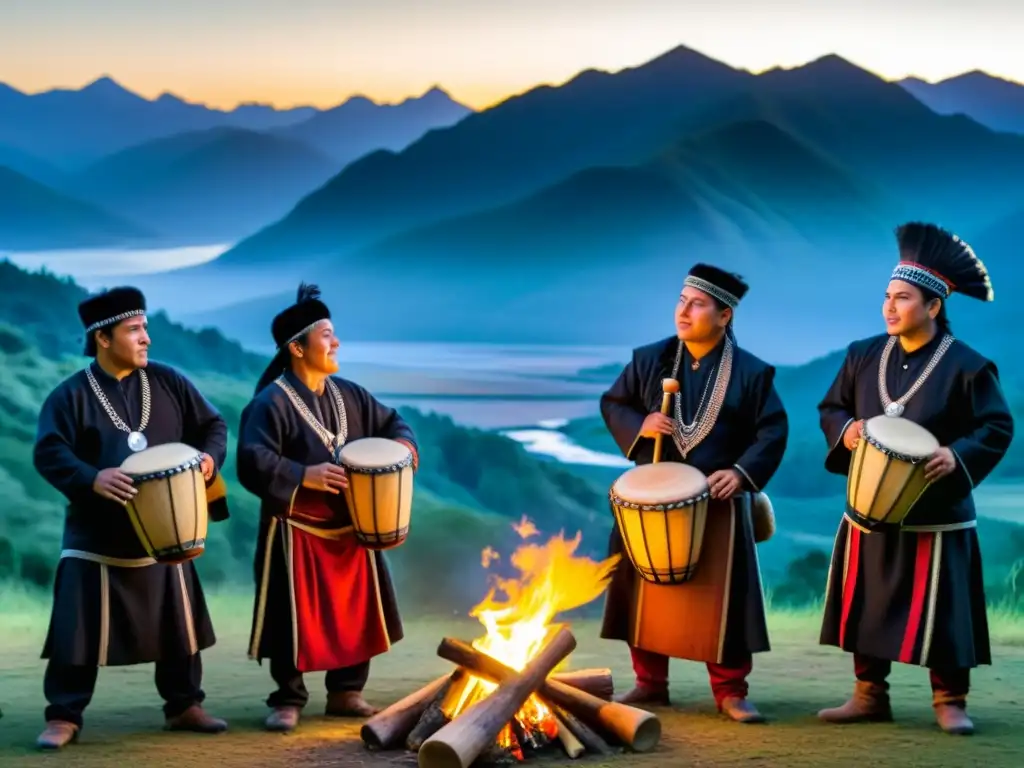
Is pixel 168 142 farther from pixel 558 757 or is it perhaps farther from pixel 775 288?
pixel 558 757

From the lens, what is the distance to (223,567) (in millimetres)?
10164

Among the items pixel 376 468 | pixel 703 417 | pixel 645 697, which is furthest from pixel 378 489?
pixel 645 697

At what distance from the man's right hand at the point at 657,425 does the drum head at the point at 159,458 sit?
1631 millimetres

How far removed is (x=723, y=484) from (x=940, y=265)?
3.67 ft

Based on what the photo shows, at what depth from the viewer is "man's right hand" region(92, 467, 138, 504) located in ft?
18.5

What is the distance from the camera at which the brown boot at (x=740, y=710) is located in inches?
244

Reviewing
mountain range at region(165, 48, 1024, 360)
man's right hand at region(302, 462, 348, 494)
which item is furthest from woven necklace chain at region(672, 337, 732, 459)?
mountain range at region(165, 48, 1024, 360)

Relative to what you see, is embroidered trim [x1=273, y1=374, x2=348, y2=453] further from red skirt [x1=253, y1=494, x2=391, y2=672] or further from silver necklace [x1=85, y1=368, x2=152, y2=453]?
silver necklace [x1=85, y1=368, x2=152, y2=453]

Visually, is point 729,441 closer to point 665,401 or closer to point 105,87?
point 665,401

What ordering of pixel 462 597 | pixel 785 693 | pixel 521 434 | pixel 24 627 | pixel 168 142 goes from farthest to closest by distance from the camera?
pixel 168 142, pixel 521 434, pixel 462 597, pixel 24 627, pixel 785 693

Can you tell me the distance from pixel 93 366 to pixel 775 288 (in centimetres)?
666

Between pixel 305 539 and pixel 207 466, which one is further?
pixel 305 539

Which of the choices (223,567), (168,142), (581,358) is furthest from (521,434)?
(168,142)

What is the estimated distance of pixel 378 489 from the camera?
598 centimetres
